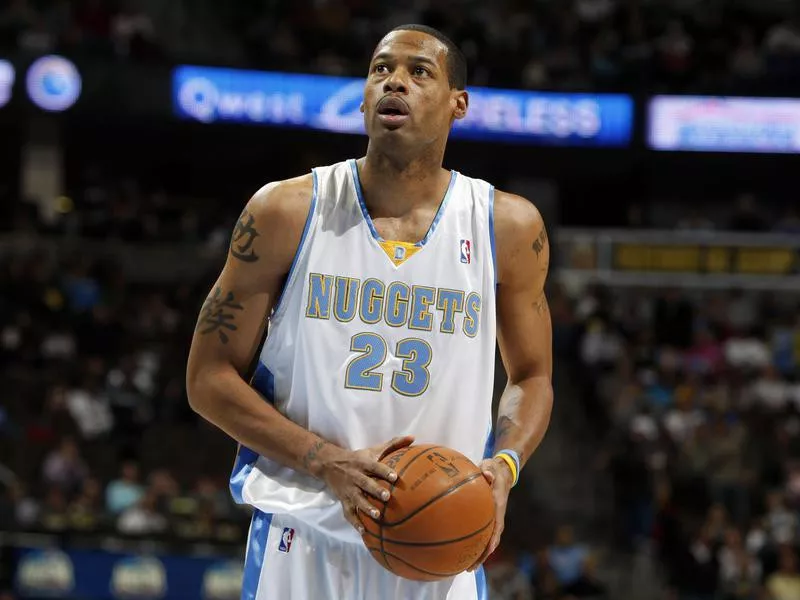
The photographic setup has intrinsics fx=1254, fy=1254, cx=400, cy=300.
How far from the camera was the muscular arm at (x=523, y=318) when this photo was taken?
155 inches

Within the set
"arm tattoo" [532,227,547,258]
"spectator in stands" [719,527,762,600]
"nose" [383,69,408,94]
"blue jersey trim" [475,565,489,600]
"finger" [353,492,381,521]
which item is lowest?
"spectator in stands" [719,527,762,600]

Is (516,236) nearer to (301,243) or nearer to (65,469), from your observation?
(301,243)

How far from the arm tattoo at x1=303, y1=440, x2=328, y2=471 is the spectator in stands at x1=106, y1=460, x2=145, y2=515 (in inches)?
328

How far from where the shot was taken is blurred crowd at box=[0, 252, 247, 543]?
1131cm

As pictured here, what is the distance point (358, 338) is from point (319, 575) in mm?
719

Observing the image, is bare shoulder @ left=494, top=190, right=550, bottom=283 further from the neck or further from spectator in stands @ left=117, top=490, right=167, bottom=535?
spectator in stands @ left=117, top=490, right=167, bottom=535

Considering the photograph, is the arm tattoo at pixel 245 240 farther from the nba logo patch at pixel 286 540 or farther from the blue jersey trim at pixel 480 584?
the blue jersey trim at pixel 480 584

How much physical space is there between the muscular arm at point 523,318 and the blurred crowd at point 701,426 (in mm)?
8295

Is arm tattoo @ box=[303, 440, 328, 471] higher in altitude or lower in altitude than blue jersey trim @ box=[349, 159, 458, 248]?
lower

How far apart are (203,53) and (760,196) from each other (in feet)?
32.9

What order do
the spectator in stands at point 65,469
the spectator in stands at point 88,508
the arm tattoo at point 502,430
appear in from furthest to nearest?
the spectator in stands at point 65,469 < the spectator in stands at point 88,508 < the arm tattoo at point 502,430

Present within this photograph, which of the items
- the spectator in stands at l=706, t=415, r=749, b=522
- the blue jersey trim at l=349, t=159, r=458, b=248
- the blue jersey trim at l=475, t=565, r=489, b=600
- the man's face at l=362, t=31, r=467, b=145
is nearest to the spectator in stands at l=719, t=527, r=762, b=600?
the spectator in stands at l=706, t=415, r=749, b=522

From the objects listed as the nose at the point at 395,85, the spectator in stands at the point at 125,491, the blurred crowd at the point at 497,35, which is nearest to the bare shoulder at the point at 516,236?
the nose at the point at 395,85

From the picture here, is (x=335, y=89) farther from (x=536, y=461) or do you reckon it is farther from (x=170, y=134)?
(x=536, y=461)
